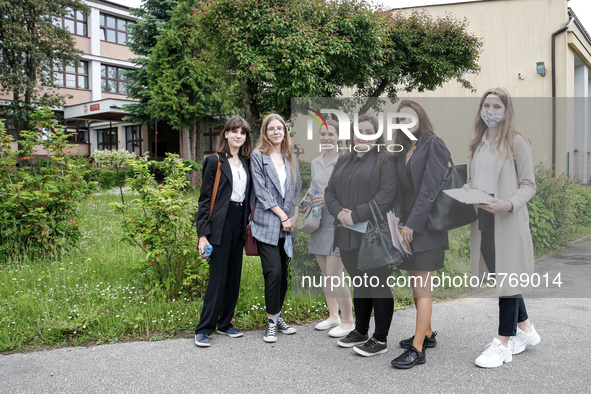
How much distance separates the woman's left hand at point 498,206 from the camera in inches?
135

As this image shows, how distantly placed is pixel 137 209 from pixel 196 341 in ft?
6.03

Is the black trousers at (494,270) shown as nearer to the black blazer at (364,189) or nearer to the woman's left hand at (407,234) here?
the woman's left hand at (407,234)

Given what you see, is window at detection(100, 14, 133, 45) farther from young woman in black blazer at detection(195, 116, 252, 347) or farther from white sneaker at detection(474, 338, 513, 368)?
white sneaker at detection(474, 338, 513, 368)

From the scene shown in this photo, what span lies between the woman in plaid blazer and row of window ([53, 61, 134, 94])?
1375 inches

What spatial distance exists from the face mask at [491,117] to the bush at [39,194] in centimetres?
563

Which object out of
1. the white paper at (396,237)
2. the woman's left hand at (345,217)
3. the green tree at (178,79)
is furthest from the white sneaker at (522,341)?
the green tree at (178,79)

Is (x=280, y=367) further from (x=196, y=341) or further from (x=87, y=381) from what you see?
(x=87, y=381)

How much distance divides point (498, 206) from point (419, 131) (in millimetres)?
814

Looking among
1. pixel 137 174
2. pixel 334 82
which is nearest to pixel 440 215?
pixel 137 174

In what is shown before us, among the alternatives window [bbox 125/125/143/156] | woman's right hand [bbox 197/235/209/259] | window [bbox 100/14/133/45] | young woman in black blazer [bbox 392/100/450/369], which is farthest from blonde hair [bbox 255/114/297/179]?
window [bbox 100/14/133/45]

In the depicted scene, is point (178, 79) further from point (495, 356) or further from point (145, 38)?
point (495, 356)

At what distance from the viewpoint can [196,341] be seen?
3982 mm

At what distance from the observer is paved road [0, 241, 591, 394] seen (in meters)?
3.15

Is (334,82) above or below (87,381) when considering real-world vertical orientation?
above
